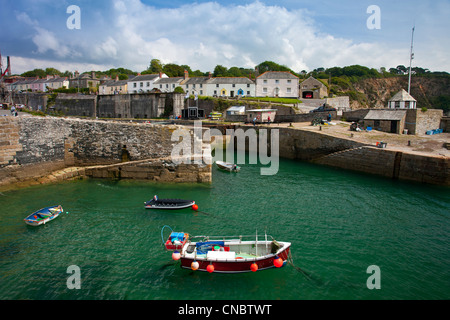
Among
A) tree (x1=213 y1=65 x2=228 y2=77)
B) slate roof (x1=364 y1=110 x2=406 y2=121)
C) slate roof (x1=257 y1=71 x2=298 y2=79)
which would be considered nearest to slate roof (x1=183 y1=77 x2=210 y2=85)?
slate roof (x1=257 y1=71 x2=298 y2=79)

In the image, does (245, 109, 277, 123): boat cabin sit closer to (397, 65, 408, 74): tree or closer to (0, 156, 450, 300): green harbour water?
(0, 156, 450, 300): green harbour water

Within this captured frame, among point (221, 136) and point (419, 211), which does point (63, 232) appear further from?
point (221, 136)

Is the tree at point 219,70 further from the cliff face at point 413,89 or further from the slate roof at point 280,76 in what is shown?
the cliff face at point 413,89

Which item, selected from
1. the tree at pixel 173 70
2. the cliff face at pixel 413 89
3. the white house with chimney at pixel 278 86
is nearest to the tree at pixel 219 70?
the tree at pixel 173 70

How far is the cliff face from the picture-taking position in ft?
261

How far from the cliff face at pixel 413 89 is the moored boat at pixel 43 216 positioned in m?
79.6

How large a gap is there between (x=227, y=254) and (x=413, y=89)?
307 feet

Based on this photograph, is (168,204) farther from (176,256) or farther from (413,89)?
(413,89)

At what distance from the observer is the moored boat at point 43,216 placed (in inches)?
566

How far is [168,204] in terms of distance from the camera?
16.8 m

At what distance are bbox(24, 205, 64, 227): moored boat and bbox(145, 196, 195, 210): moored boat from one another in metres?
4.66

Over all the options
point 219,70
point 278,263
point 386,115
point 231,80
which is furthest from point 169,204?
point 219,70
